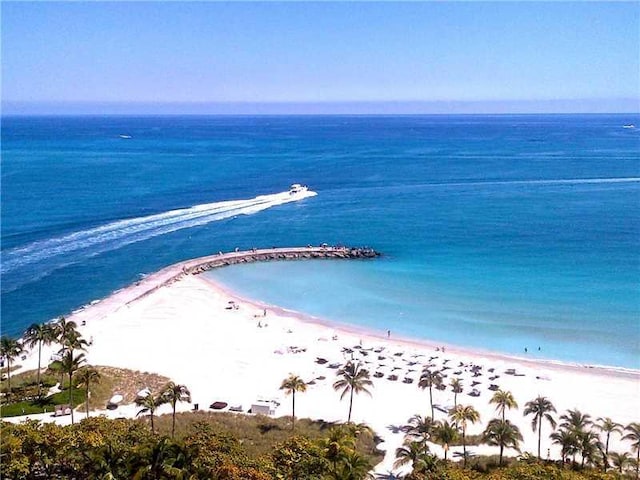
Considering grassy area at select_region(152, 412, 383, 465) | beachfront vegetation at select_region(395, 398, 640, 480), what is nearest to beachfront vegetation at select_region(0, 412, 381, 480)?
beachfront vegetation at select_region(395, 398, 640, 480)

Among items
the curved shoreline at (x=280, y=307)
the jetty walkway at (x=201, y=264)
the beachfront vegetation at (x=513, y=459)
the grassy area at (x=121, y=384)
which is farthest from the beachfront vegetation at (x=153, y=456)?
the jetty walkway at (x=201, y=264)

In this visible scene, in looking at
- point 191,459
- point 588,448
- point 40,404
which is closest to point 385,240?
point 40,404

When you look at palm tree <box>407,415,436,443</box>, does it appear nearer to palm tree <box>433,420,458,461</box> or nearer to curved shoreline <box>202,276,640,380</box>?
palm tree <box>433,420,458,461</box>

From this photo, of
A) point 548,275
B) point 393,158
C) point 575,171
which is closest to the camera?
point 548,275

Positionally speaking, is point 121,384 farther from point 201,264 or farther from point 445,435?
point 201,264

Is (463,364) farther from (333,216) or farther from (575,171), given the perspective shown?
(575,171)

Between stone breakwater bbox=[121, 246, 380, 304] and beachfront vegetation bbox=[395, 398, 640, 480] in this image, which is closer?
beachfront vegetation bbox=[395, 398, 640, 480]

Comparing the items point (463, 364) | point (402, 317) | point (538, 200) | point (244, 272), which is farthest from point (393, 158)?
point (463, 364)
